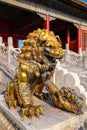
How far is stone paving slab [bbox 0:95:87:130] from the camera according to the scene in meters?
2.26

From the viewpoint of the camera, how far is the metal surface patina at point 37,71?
249 cm

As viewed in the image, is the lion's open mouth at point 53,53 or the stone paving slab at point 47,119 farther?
the lion's open mouth at point 53,53

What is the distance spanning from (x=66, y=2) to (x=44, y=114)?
30.2 feet

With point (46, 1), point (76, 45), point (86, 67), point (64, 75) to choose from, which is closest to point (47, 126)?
point (64, 75)

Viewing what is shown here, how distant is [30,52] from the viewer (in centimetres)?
263

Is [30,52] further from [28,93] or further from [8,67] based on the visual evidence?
[8,67]

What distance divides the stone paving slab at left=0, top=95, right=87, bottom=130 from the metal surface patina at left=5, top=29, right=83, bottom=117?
0.08m

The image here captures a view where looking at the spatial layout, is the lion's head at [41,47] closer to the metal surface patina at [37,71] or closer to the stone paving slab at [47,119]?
the metal surface patina at [37,71]

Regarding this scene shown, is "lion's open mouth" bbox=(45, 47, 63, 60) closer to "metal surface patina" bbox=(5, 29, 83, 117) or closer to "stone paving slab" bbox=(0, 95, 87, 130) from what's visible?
"metal surface patina" bbox=(5, 29, 83, 117)

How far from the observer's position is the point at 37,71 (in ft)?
8.54

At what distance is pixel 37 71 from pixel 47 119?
25.2 inches

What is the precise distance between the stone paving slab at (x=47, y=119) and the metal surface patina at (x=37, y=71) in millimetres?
79

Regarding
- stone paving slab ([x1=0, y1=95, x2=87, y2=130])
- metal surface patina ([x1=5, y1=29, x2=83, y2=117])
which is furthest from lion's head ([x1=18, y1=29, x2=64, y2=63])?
stone paving slab ([x1=0, y1=95, x2=87, y2=130])

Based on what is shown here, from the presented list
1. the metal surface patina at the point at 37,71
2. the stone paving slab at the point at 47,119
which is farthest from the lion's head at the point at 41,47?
the stone paving slab at the point at 47,119
